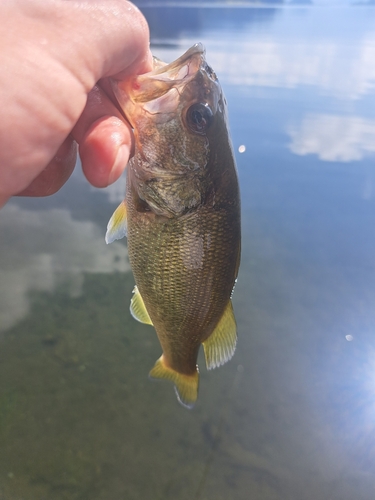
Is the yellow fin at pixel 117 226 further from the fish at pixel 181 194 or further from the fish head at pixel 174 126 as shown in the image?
the fish head at pixel 174 126

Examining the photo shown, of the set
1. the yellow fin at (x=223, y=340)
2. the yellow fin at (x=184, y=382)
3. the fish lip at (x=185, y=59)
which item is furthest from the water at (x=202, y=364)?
the fish lip at (x=185, y=59)

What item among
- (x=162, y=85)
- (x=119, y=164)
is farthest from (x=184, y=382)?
(x=162, y=85)

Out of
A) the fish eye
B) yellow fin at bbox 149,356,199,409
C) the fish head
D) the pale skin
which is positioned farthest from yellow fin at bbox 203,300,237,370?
the pale skin

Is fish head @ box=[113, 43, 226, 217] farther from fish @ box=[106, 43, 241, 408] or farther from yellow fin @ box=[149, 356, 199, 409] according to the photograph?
yellow fin @ box=[149, 356, 199, 409]

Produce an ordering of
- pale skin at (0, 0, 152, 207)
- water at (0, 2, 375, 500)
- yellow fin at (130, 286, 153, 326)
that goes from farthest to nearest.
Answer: water at (0, 2, 375, 500) → yellow fin at (130, 286, 153, 326) → pale skin at (0, 0, 152, 207)

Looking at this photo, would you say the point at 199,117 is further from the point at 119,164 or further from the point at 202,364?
the point at 202,364

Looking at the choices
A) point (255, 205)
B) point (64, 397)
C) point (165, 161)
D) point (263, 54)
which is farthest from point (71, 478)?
point (263, 54)

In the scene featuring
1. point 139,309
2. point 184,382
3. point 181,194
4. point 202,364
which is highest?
point 181,194
